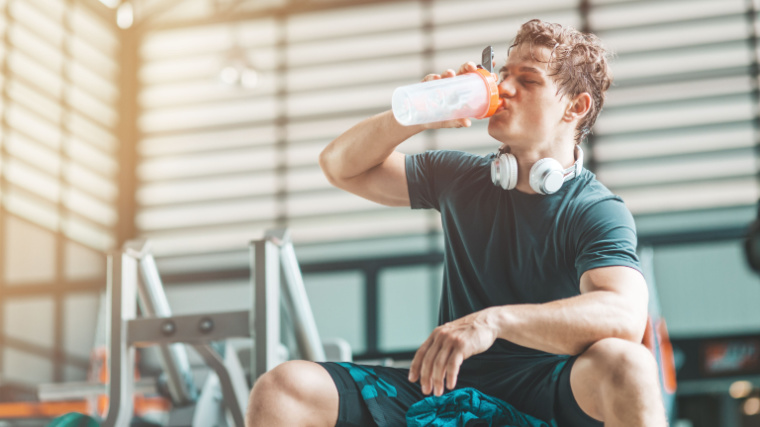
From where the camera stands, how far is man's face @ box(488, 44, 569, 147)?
143cm

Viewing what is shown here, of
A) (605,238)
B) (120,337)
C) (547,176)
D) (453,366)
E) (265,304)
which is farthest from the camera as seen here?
(120,337)

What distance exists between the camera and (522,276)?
4.61 ft

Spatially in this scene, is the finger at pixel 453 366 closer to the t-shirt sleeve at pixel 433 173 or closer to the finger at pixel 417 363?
the finger at pixel 417 363

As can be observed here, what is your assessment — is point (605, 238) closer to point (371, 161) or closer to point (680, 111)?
point (371, 161)

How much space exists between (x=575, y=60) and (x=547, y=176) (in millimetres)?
271

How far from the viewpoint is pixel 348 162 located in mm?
1583

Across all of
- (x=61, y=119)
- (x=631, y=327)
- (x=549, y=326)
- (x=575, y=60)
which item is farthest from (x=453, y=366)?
(x=61, y=119)

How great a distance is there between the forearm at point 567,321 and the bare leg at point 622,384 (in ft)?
0.08

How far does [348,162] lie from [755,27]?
5.44 meters

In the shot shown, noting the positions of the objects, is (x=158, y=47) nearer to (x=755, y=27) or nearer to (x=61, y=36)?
(x=61, y=36)

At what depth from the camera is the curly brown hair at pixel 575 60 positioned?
1481mm

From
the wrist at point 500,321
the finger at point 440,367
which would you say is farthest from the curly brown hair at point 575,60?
the finger at point 440,367

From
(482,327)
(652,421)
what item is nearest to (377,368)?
(482,327)

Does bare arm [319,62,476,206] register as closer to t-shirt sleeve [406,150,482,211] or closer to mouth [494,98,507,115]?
t-shirt sleeve [406,150,482,211]
